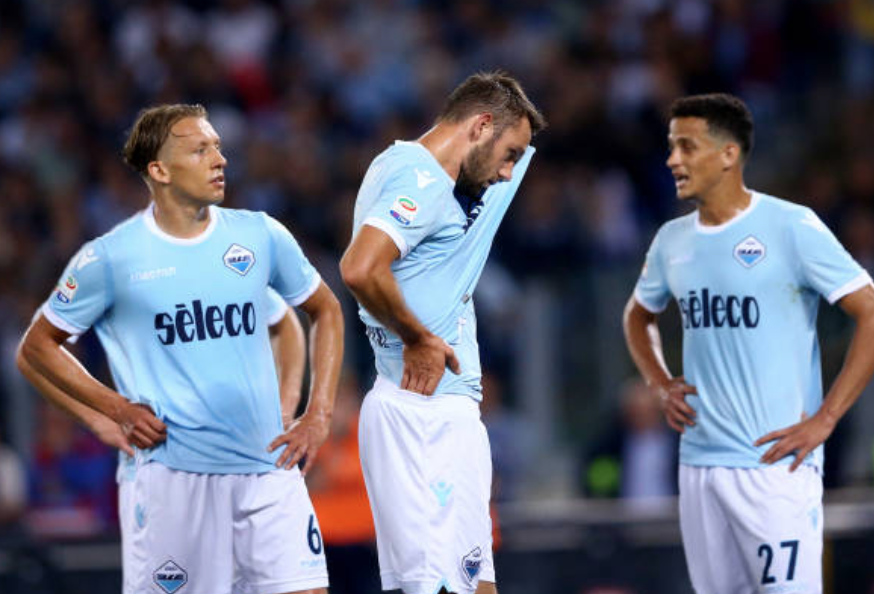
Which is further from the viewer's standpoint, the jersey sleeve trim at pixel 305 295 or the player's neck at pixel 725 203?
the player's neck at pixel 725 203

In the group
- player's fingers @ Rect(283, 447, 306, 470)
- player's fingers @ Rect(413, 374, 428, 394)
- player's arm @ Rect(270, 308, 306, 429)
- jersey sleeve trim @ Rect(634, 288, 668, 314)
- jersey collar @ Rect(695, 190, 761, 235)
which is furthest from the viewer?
jersey sleeve trim @ Rect(634, 288, 668, 314)

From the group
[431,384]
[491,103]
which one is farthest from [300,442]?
[491,103]

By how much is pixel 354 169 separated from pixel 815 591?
701 cm

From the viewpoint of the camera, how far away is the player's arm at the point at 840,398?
673 cm

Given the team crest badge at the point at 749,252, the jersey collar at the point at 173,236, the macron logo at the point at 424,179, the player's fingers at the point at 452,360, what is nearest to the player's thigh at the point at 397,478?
the player's fingers at the point at 452,360

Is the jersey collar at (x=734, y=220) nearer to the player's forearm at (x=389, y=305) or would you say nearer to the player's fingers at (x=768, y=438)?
the player's fingers at (x=768, y=438)

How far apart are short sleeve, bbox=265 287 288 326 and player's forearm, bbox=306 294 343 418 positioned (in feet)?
0.65

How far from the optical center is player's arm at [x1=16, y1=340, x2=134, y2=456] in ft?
21.8

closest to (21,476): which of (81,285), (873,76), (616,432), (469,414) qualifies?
(616,432)

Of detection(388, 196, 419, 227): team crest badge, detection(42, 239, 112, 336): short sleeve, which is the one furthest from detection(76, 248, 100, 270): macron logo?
detection(388, 196, 419, 227): team crest badge

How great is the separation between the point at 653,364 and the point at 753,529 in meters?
1.02

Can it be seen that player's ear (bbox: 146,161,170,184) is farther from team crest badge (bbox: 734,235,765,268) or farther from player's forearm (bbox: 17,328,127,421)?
team crest badge (bbox: 734,235,765,268)

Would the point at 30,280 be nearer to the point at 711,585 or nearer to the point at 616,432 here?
the point at 616,432

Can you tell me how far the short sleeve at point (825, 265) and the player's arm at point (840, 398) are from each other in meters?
0.05
